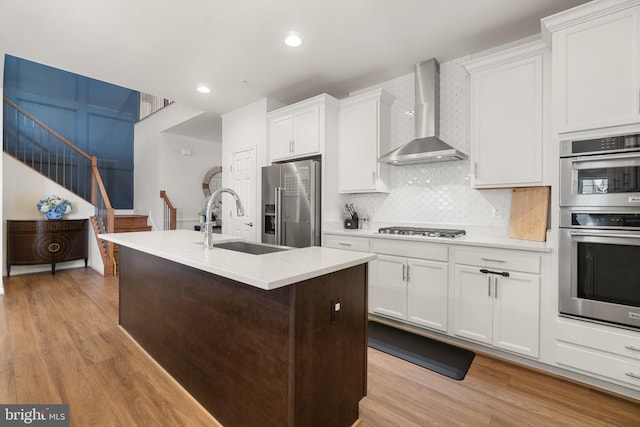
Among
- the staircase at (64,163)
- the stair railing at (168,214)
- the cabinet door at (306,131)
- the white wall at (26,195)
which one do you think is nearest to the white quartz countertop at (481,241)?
the cabinet door at (306,131)

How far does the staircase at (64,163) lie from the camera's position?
5.03 meters

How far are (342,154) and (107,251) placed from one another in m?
4.20

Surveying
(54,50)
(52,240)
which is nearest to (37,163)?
(52,240)

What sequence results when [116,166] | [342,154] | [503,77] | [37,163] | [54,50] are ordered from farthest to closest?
[116,166] → [37,163] → [342,154] → [54,50] → [503,77]

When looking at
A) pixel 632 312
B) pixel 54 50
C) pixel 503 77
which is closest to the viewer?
pixel 632 312

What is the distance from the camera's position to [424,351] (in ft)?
8.00

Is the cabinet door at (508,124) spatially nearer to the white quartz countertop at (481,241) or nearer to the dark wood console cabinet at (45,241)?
the white quartz countertop at (481,241)

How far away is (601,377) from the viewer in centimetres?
188

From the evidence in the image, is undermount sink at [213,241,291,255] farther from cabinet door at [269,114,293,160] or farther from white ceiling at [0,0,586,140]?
white ceiling at [0,0,586,140]

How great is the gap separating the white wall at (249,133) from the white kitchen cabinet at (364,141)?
1.10 m

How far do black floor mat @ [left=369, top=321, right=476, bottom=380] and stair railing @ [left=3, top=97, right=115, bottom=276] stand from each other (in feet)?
14.7

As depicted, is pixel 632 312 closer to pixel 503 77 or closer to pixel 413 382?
pixel 413 382

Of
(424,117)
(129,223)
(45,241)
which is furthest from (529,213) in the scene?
(45,241)

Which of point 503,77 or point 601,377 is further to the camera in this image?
point 503,77
